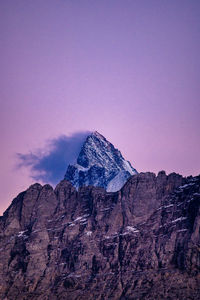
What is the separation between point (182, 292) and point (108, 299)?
2133cm

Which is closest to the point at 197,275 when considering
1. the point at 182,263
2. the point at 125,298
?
the point at 182,263

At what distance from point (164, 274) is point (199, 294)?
44.4ft

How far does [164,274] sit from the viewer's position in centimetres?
19938

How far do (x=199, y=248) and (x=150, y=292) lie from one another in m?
18.2

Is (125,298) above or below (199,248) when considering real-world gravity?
below

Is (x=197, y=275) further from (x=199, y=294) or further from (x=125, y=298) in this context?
(x=125, y=298)

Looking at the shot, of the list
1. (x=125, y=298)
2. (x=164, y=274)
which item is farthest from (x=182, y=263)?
(x=125, y=298)

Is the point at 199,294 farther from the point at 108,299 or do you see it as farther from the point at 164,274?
the point at 108,299

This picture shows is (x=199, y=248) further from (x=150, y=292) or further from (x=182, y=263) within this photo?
(x=150, y=292)

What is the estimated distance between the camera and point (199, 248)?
655 feet

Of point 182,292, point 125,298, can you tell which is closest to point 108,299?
point 125,298

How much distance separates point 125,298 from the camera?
19738cm

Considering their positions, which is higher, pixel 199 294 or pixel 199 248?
pixel 199 248

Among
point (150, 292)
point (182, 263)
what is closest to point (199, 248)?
point (182, 263)
